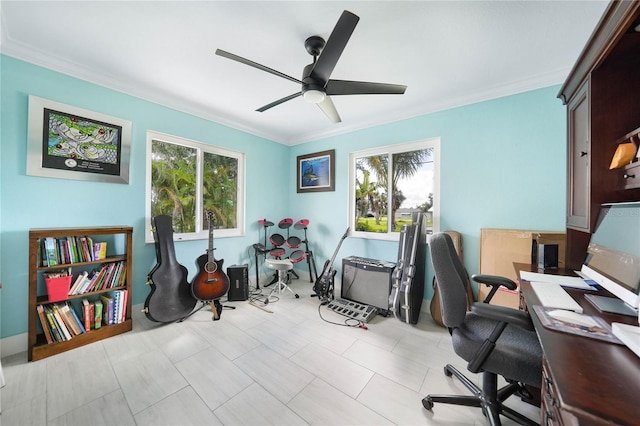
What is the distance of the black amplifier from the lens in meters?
2.74

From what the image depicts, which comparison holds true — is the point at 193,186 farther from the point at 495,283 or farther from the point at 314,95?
the point at 495,283

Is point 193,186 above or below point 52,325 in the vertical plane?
above

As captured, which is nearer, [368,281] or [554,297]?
[554,297]

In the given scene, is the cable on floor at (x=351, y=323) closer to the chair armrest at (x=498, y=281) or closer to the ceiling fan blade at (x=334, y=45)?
the chair armrest at (x=498, y=281)

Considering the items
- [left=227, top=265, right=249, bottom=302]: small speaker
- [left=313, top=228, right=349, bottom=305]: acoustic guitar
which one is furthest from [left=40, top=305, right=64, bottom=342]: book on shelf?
[left=313, top=228, right=349, bottom=305]: acoustic guitar

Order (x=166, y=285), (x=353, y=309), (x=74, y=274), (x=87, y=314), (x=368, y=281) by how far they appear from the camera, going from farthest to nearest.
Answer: (x=368, y=281) < (x=353, y=309) < (x=166, y=285) < (x=74, y=274) < (x=87, y=314)

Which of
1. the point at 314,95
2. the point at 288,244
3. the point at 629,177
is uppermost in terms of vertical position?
the point at 314,95

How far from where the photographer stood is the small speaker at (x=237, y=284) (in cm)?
305

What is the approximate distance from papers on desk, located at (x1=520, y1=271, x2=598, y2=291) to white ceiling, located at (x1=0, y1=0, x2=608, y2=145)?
5.81 feet

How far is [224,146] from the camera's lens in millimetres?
3389

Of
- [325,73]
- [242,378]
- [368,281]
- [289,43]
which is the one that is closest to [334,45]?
[325,73]

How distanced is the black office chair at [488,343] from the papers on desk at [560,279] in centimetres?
14

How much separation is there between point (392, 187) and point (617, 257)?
2196 millimetres

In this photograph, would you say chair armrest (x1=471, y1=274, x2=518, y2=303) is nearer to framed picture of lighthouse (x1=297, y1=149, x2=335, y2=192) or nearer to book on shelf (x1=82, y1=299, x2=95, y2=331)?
framed picture of lighthouse (x1=297, y1=149, x2=335, y2=192)
